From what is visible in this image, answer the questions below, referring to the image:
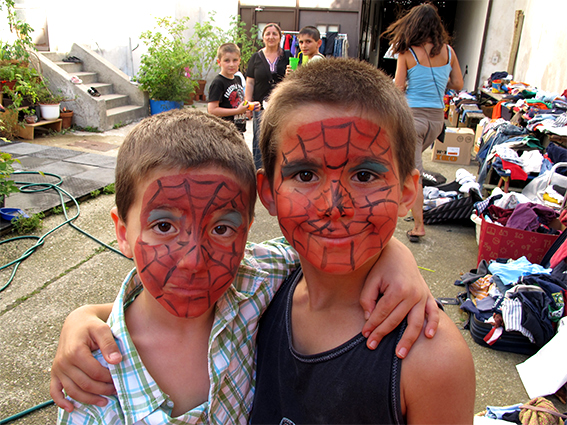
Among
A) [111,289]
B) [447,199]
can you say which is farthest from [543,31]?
[111,289]

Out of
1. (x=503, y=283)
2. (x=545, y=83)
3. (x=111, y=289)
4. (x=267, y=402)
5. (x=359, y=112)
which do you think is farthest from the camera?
(x=545, y=83)

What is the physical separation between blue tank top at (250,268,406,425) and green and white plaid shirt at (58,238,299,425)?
52 millimetres

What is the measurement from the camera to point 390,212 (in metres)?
1.08

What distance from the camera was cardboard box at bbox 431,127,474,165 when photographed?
6.83 metres

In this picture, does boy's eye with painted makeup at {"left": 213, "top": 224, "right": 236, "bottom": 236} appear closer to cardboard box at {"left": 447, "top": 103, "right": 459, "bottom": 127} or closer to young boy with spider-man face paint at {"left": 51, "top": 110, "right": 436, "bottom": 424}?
young boy with spider-man face paint at {"left": 51, "top": 110, "right": 436, "bottom": 424}

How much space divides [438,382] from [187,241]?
2.18ft

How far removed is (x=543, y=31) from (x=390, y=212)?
8292mm

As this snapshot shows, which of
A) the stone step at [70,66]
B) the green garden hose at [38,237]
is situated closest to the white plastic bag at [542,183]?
the green garden hose at [38,237]

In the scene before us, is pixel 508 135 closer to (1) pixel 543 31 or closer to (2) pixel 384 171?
(1) pixel 543 31

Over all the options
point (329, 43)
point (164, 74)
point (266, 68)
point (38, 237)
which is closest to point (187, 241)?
point (38, 237)

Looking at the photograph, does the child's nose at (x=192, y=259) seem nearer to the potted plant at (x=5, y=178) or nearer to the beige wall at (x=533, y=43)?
the potted plant at (x=5, y=178)

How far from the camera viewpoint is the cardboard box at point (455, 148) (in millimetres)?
6828

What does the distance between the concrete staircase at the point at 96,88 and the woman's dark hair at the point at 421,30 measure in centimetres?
563

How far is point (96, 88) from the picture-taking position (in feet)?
28.7
